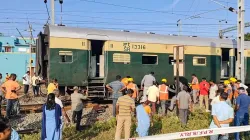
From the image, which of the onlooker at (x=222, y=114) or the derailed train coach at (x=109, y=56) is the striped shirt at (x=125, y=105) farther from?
→ the derailed train coach at (x=109, y=56)

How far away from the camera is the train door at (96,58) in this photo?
50.8 ft

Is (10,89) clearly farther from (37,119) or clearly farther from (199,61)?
(199,61)

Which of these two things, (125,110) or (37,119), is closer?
(125,110)

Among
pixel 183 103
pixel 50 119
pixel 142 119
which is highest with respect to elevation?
pixel 50 119

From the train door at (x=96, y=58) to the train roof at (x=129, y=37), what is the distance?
1.57 ft

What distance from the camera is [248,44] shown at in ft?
64.5

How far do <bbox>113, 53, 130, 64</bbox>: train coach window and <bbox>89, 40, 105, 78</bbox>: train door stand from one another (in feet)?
2.06

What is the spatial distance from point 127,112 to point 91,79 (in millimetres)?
7190

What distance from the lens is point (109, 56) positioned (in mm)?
15188

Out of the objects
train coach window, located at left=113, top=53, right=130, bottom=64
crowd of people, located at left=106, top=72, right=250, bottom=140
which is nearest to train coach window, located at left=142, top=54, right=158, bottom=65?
train coach window, located at left=113, top=53, right=130, bottom=64

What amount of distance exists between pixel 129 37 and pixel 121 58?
1182 mm

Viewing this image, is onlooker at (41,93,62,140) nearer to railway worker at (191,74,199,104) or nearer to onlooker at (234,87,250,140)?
onlooker at (234,87,250,140)

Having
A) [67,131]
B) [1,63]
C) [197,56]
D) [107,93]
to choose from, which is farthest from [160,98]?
[1,63]

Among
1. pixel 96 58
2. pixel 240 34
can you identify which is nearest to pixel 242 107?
pixel 240 34
